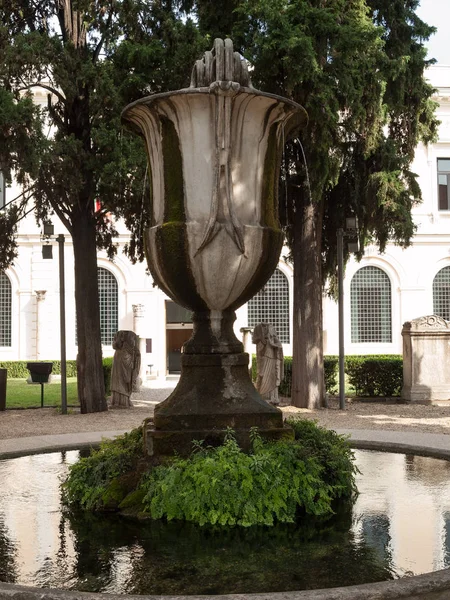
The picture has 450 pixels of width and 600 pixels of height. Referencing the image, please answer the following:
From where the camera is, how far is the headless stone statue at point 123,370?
16.0 metres

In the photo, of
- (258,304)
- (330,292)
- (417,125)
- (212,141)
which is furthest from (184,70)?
(258,304)

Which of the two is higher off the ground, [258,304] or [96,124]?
[96,124]

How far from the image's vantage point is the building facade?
1262 inches

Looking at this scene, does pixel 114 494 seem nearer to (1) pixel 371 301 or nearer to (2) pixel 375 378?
(2) pixel 375 378

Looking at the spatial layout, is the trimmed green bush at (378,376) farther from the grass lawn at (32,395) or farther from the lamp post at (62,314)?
the lamp post at (62,314)

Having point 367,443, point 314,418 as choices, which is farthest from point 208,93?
point 314,418

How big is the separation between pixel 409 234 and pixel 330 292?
2.75 metres

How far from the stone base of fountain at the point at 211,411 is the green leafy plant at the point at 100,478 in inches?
9.3

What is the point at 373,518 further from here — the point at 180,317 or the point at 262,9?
the point at 180,317

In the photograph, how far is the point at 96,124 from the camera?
1470cm

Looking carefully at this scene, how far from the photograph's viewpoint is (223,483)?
488 cm

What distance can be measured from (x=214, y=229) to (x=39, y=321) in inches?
1084

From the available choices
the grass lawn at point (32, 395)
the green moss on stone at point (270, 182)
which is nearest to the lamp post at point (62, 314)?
the grass lawn at point (32, 395)

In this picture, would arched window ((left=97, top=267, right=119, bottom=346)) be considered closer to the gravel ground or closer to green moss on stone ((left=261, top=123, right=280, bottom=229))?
the gravel ground
